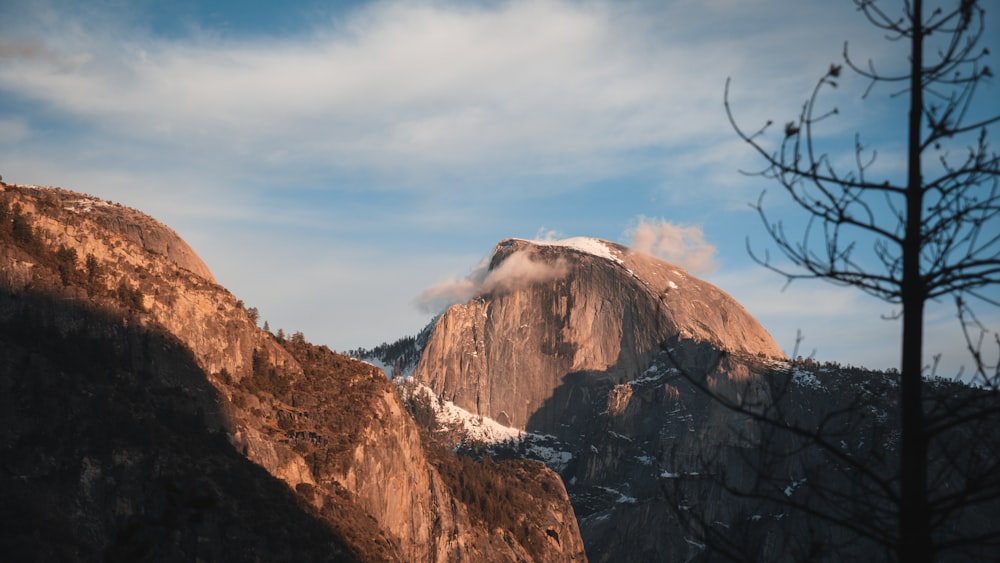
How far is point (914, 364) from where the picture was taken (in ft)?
40.9

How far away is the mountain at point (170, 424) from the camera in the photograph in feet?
242

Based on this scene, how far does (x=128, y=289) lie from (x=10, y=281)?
48.6 ft

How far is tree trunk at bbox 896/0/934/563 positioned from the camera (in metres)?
12.1

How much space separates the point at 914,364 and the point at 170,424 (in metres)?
82.8

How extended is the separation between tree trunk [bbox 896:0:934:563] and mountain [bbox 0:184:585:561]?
6216cm

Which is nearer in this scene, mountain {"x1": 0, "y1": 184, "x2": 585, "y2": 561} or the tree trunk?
the tree trunk

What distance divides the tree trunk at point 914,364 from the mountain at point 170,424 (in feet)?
204

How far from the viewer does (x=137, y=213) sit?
134m

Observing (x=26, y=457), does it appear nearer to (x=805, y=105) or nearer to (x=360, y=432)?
(x=360, y=432)

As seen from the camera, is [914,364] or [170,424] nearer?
[914,364]

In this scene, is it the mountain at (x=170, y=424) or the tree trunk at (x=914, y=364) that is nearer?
the tree trunk at (x=914, y=364)

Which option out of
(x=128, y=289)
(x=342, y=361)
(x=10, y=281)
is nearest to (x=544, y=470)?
(x=342, y=361)

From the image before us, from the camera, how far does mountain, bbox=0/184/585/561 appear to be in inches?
2908

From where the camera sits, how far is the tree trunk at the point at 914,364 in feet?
39.6
